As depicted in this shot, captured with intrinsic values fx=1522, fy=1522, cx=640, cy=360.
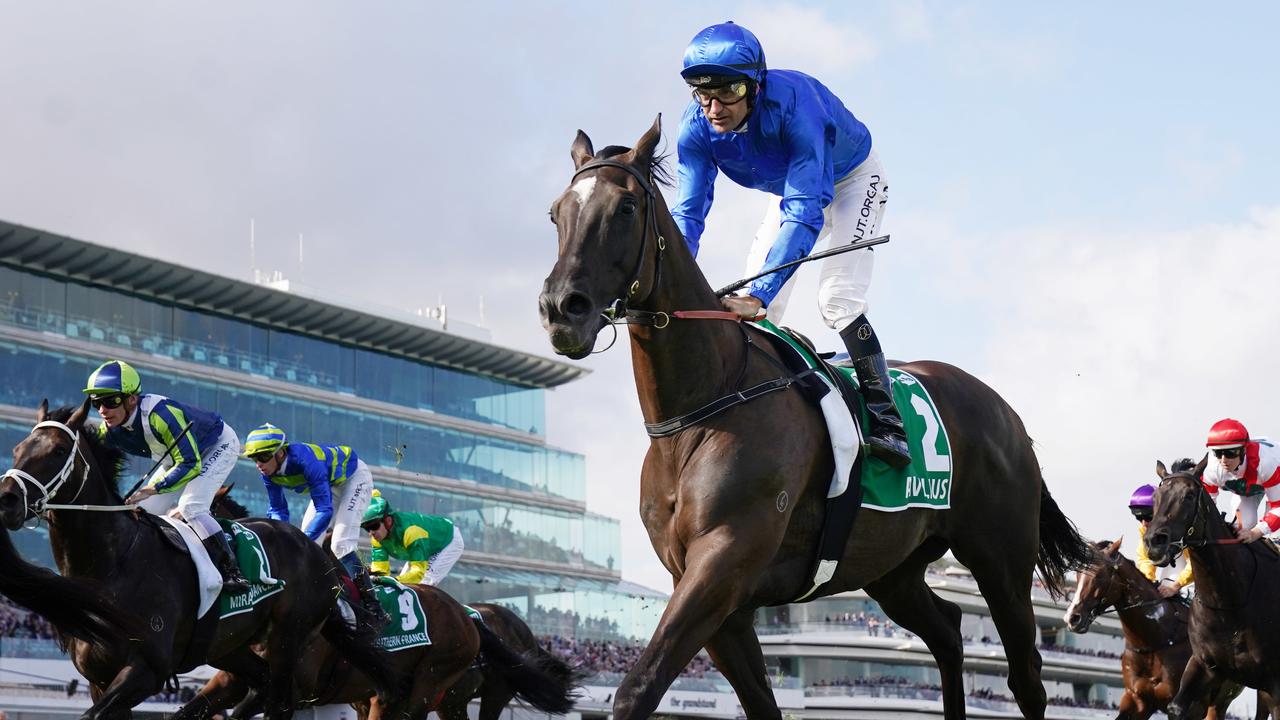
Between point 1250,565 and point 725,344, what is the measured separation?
20.7 feet

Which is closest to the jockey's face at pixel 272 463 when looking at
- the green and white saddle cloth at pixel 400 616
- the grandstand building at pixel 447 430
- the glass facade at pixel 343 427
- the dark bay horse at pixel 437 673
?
the dark bay horse at pixel 437 673

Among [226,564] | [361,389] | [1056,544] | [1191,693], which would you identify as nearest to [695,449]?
[1056,544]

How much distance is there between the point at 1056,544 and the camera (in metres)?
7.11

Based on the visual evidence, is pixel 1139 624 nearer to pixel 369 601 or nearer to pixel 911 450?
pixel 369 601

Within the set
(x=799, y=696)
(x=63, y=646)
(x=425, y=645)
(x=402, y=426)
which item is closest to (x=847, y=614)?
(x=799, y=696)

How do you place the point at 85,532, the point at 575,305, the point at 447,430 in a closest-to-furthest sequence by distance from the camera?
the point at 575,305 < the point at 85,532 < the point at 447,430

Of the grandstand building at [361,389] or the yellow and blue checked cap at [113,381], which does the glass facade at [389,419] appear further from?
the yellow and blue checked cap at [113,381]

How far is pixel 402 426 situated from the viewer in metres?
53.7

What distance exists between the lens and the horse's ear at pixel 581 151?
511 cm

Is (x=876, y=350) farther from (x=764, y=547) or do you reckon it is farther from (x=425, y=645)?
(x=425, y=645)

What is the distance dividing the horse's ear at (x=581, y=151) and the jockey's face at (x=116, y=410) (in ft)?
14.6

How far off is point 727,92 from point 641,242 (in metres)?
0.98

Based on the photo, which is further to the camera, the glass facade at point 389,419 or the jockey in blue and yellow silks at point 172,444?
the glass facade at point 389,419

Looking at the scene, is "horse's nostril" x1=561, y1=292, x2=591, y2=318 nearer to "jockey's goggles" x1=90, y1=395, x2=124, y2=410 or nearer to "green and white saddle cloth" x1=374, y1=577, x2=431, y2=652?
"jockey's goggles" x1=90, y1=395, x2=124, y2=410
